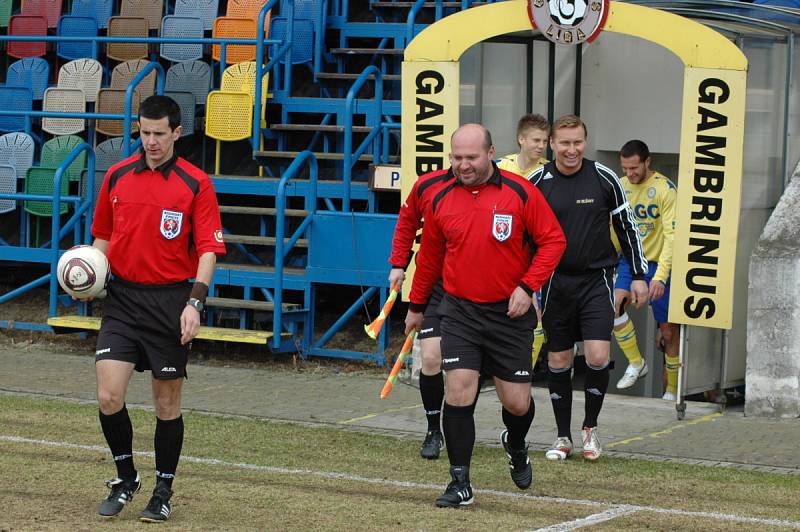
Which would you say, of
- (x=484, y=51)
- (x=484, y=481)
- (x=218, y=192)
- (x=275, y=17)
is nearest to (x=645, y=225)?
(x=484, y=51)

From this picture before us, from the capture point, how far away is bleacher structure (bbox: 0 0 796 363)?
42.3ft

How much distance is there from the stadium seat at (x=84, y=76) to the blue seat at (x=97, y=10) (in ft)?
4.01

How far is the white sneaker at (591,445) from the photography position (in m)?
8.88

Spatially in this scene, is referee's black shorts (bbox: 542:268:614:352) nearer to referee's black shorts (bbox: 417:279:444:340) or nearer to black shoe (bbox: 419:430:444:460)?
referee's black shorts (bbox: 417:279:444:340)

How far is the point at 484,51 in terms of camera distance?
1200cm

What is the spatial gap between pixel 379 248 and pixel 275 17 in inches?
192

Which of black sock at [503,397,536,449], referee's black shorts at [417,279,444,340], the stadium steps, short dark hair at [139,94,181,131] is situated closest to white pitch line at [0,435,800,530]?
black sock at [503,397,536,449]

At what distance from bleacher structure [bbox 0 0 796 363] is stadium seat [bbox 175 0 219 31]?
0.06 ft

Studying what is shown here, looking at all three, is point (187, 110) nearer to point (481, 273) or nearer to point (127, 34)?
point (127, 34)

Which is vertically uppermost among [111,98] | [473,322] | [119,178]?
[111,98]

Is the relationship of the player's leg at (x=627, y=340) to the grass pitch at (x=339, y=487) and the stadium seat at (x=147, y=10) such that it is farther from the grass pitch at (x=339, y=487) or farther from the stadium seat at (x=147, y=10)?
the stadium seat at (x=147, y=10)

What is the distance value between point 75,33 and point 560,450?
35.5 ft

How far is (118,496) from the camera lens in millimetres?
7020

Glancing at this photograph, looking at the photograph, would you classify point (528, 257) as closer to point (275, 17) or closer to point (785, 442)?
point (785, 442)
